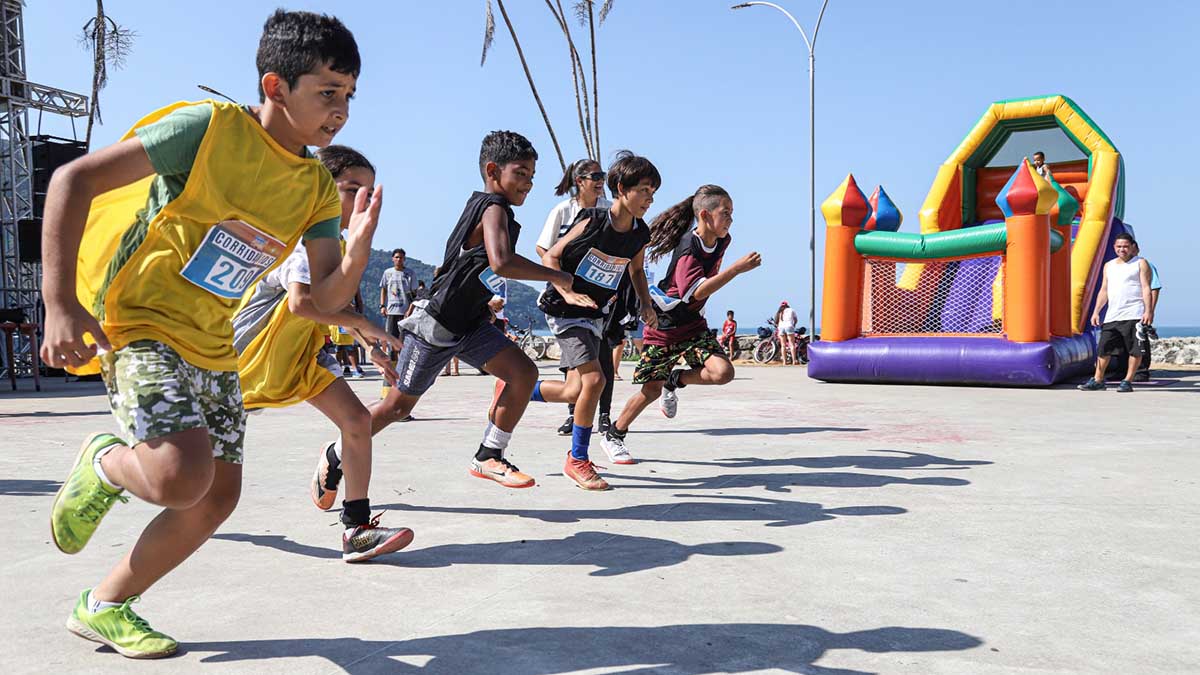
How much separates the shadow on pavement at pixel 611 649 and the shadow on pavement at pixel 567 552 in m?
0.65

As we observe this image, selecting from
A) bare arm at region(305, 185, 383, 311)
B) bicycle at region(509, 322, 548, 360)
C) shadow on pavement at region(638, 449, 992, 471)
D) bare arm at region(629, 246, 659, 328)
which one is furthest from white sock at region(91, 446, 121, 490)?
bicycle at region(509, 322, 548, 360)

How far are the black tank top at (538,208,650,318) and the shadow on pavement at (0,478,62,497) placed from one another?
273cm

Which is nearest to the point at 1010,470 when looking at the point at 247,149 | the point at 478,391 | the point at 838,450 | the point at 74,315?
the point at 838,450

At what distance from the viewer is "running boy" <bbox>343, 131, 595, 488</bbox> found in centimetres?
439

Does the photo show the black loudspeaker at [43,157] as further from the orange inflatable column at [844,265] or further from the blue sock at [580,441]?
the blue sock at [580,441]

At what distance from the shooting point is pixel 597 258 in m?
5.09

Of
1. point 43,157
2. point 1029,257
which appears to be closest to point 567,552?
point 1029,257

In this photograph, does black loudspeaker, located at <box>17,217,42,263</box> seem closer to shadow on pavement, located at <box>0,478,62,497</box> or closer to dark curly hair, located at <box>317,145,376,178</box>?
shadow on pavement, located at <box>0,478,62,497</box>

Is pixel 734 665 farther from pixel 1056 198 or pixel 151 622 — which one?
pixel 1056 198

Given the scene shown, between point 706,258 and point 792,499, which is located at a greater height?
point 706,258

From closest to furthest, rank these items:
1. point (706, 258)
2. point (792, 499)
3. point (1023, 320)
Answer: point (792, 499) → point (706, 258) → point (1023, 320)

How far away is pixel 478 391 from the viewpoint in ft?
38.4

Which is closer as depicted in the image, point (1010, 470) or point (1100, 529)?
point (1100, 529)

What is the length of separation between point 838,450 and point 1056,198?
23.4 feet
